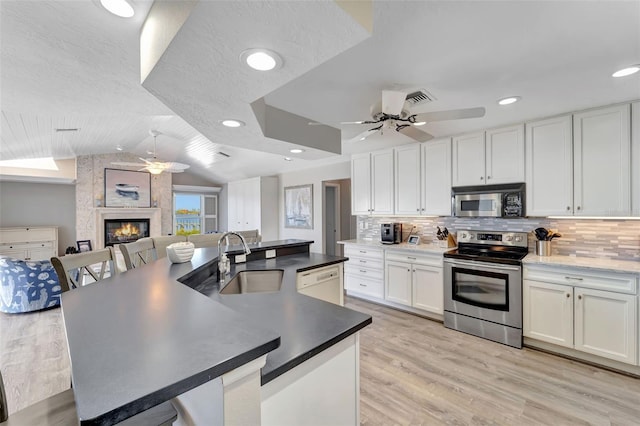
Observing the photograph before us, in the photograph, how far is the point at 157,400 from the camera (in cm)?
55

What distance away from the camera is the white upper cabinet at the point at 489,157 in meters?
3.01

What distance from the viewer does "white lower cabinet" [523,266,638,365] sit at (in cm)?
231

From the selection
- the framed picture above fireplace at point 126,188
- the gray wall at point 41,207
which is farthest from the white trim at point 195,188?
the gray wall at point 41,207

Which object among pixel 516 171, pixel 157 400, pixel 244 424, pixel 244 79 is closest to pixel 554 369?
pixel 516 171

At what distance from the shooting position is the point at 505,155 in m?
3.09

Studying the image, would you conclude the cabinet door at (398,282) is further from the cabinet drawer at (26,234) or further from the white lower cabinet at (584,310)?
the cabinet drawer at (26,234)

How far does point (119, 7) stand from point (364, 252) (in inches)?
147

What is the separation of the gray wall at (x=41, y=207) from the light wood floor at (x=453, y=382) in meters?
4.56

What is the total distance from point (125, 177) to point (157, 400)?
8170mm

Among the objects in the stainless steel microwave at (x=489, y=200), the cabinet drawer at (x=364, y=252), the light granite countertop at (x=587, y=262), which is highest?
the stainless steel microwave at (x=489, y=200)

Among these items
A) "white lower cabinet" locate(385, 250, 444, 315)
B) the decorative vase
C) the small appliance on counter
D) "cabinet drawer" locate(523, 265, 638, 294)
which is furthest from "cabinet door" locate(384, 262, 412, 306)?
the decorative vase

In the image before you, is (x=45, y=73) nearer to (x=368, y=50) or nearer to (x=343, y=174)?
(x=368, y=50)

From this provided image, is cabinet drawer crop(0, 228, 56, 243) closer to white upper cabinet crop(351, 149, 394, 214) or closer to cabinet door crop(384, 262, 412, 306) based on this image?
white upper cabinet crop(351, 149, 394, 214)

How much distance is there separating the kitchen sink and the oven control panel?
244 cm
